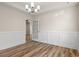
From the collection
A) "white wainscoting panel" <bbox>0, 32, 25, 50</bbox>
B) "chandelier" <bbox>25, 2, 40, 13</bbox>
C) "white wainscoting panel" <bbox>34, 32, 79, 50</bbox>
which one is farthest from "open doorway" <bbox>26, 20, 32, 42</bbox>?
"white wainscoting panel" <bbox>34, 32, 79, 50</bbox>

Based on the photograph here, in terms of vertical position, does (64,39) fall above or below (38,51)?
above

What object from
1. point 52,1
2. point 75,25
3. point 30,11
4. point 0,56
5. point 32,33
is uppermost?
point 52,1

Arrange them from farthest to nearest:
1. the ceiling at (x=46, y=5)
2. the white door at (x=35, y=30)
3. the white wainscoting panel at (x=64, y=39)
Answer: the white door at (x=35, y=30) → the white wainscoting panel at (x=64, y=39) → the ceiling at (x=46, y=5)

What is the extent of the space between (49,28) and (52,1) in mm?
610

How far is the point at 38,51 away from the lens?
7.20 ft

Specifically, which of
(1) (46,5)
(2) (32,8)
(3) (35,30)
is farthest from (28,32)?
(1) (46,5)

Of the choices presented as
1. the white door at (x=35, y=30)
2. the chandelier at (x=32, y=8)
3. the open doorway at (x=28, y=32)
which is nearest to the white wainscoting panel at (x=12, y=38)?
the open doorway at (x=28, y=32)

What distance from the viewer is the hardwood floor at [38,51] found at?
2092 mm

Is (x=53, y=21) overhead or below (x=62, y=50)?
overhead

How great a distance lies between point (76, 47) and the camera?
221 centimetres

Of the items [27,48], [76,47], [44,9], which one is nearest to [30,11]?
[44,9]

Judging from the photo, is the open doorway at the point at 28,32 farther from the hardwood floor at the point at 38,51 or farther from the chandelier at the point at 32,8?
Result: the chandelier at the point at 32,8

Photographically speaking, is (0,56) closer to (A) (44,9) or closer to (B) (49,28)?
(B) (49,28)

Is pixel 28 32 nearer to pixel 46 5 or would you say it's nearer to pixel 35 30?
pixel 35 30
